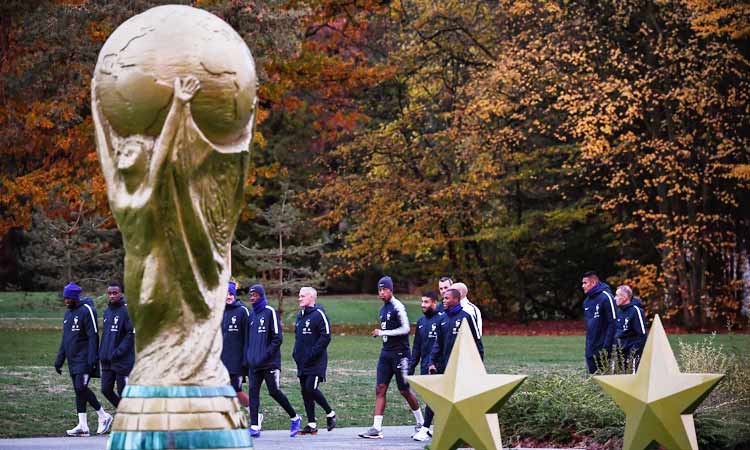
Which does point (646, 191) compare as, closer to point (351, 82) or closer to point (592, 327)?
point (351, 82)

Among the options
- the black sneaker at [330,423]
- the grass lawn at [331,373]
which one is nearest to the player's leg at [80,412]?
the grass lawn at [331,373]

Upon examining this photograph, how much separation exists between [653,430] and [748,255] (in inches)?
1085

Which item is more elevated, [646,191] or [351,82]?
[351,82]

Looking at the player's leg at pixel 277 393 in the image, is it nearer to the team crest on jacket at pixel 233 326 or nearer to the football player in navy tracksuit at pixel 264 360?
the football player in navy tracksuit at pixel 264 360

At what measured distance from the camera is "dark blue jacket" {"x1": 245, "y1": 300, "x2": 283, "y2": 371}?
15492 mm

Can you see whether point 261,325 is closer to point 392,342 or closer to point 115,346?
point 392,342

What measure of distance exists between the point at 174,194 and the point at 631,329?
11.6m

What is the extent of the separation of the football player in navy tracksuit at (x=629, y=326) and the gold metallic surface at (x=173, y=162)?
11116 mm

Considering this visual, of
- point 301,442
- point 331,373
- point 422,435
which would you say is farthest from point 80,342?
point 331,373

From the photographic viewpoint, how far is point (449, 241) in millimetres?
40625

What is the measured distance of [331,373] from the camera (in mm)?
23125

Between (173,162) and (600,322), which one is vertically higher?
(173,162)

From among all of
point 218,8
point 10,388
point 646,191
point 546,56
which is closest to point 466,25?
point 546,56

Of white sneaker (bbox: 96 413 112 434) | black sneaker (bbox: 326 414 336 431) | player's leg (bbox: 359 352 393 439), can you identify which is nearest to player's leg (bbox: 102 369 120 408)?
white sneaker (bbox: 96 413 112 434)
